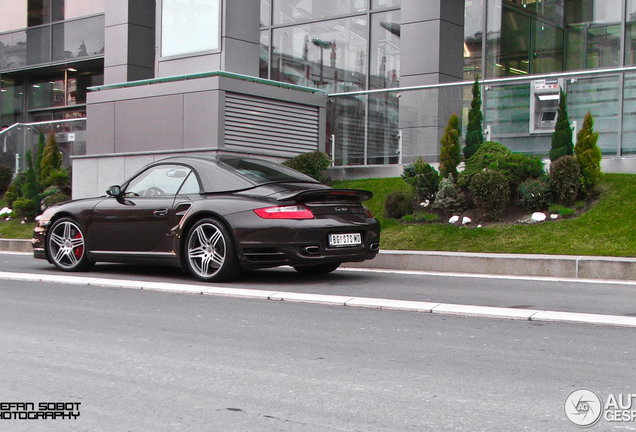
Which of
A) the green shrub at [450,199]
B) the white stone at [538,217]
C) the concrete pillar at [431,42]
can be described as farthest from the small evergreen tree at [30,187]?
the white stone at [538,217]

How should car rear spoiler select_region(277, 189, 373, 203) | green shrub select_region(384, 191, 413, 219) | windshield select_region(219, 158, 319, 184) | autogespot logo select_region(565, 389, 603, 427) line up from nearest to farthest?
1. autogespot logo select_region(565, 389, 603, 427)
2. car rear spoiler select_region(277, 189, 373, 203)
3. windshield select_region(219, 158, 319, 184)
4. green shrub select_region(384, 191, 413, 219)

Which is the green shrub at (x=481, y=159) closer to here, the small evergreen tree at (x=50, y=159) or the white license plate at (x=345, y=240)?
the white license plate at (x=345, y=240)

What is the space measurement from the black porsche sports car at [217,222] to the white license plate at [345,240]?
11 mm

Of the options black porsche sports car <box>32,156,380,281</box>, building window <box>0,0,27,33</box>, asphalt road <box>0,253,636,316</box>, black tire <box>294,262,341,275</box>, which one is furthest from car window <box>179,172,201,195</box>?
building window <box>0,0,27,33</box>

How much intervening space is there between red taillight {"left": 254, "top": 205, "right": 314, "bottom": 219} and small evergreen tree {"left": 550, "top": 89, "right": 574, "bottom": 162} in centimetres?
610

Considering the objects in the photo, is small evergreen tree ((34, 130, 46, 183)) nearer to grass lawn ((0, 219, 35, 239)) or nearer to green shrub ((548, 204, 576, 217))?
grass lawn ((0, 219, 35, 239))

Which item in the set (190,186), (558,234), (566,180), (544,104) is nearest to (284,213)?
(190,186)

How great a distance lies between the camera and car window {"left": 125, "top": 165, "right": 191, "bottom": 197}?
9242mm

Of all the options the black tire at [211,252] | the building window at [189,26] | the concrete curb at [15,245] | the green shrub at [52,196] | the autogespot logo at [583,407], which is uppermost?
the building window at [189,26]

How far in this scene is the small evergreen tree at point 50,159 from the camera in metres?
19.7

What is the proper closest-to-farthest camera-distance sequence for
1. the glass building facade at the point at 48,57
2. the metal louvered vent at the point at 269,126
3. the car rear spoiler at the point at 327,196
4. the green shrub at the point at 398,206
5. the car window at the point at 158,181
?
the car rear spoiler at the point at 327,196, the car window at the point at 158,181, the green shrub at the point at 398,206, the metal louvered vent at the point at 269,126, the glass building facade at the point at 48,57

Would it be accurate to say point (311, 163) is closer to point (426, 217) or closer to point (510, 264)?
point (426, 217)

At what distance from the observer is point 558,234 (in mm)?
11148

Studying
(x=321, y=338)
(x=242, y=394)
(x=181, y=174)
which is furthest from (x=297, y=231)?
(x=242, y=394)
